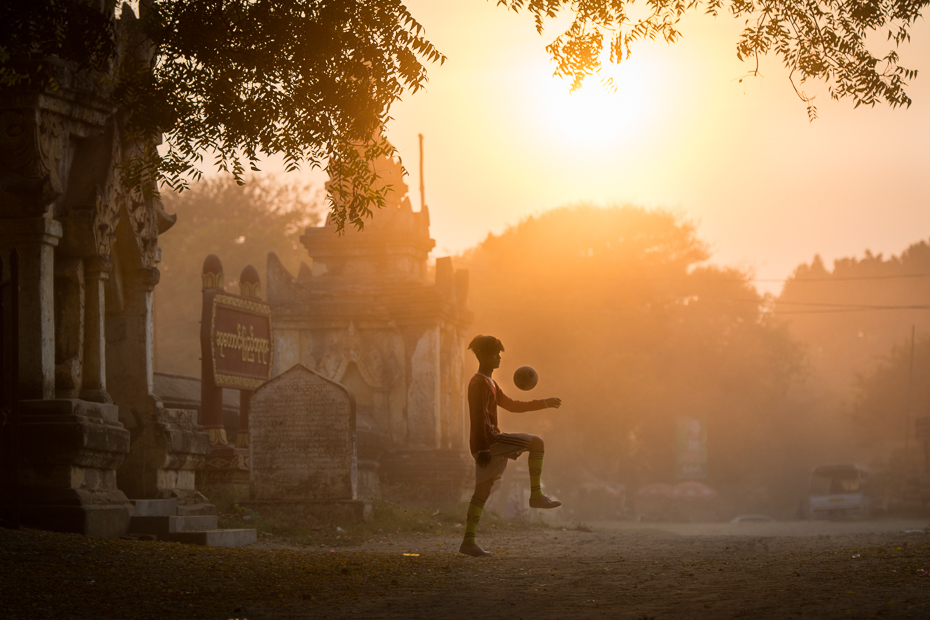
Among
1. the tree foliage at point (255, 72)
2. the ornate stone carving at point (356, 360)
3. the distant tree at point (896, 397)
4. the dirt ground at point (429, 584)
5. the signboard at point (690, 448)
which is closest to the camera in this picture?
the dirt ground at point (429, 584)

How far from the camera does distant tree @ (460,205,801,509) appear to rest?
1624 inches

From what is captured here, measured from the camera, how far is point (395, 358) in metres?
21.7

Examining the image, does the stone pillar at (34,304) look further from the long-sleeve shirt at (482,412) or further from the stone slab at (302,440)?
the stone slab at (302,440)

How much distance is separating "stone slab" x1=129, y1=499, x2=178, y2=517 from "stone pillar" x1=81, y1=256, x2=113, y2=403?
1.03 m

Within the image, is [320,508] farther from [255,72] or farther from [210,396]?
[255,72]

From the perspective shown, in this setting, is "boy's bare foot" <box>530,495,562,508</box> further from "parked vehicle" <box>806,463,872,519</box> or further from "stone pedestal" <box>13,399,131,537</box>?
"parked vehicle" <box>806,463,872,519</box>

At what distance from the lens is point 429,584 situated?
6941 mm

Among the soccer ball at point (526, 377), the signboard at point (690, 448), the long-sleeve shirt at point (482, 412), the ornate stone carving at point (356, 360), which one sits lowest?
the signboard at point (690, 448)

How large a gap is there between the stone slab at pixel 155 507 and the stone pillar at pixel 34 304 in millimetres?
1418

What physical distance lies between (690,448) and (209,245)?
23381 mm

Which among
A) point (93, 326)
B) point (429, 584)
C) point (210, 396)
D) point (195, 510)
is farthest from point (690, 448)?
point (429, 584)

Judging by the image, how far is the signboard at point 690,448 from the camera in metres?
46.7

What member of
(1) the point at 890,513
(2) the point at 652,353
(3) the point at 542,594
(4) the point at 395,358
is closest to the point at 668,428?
(2) the point at 652,353

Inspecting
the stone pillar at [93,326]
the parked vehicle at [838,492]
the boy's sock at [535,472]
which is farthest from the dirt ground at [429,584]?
the parked vehicle at [838,492]
